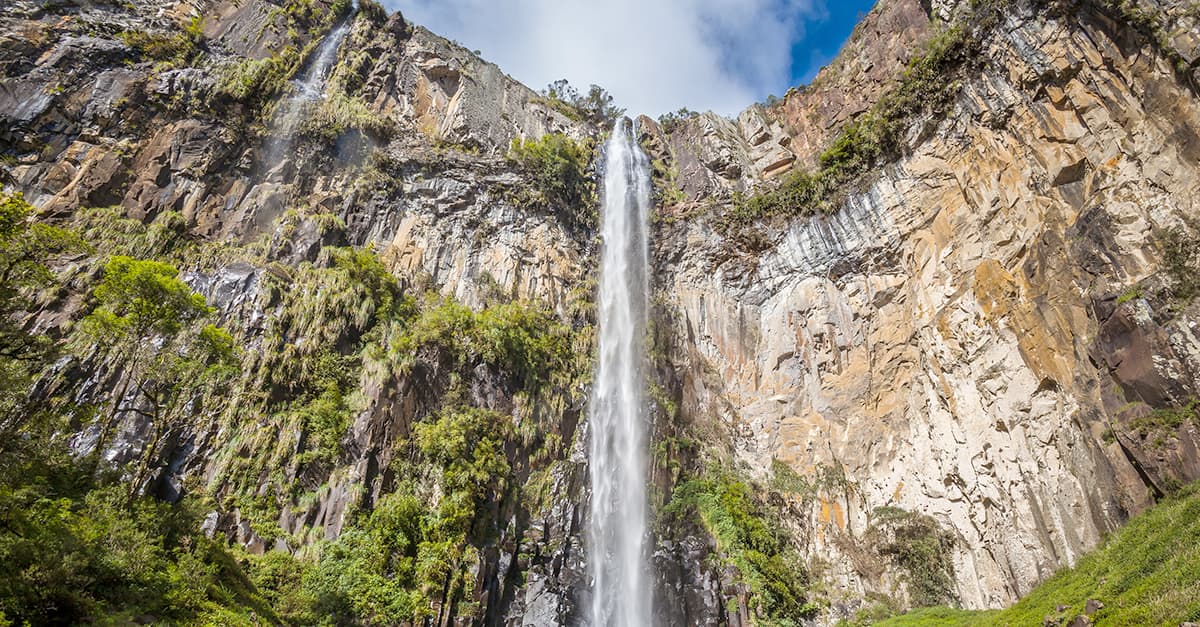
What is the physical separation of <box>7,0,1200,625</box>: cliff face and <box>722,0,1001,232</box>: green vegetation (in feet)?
1.99

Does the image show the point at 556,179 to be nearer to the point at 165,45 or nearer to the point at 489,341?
the point at 489,341

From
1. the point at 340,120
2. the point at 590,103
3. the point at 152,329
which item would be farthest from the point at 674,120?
the point at 152,329

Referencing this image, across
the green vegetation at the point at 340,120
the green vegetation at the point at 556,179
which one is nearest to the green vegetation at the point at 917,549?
the green vegetation at the point at 556,179

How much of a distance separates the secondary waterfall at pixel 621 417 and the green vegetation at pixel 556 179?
4.70 ft

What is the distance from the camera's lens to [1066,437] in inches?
509

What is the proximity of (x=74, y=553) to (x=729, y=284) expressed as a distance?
70.8 ft

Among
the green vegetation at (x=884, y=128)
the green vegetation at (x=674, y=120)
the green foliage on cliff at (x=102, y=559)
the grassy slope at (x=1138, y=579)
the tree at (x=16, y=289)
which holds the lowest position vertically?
the grassy slope at (x=1138, y=579)

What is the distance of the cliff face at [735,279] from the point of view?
12883mm

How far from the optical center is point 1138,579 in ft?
26.2

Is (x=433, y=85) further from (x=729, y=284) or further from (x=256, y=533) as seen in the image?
(x=256, y=533)

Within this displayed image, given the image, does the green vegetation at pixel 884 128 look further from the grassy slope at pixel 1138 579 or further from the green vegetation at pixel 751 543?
the grassy slope at pixel 1138 579

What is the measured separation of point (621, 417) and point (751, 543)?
6.42 meters

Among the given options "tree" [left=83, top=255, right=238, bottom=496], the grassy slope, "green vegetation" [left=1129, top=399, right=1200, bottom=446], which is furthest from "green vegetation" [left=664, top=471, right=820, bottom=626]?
"tree" [left=83, top=255, right=238, bottom=496]

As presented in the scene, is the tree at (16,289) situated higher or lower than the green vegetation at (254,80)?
lower
